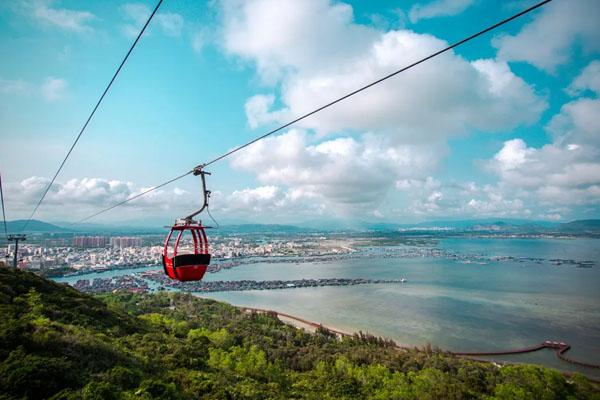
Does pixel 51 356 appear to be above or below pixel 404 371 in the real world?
above

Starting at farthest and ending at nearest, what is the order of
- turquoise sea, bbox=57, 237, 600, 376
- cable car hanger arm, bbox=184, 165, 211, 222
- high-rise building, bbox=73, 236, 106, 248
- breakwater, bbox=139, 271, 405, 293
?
high-rise building, bbox=73, 236, 106, 248 < breakwater, bbox=139, 271, 405, 293 < turquoise sea, bbox=57, 237, 600, 376 < cable car hanger arm, bbox=184, 165, 211, 222

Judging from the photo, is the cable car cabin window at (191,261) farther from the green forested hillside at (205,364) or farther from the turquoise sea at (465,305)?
the turquoise sea at (465,305)

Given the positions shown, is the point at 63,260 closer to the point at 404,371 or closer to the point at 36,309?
the point at 36,309

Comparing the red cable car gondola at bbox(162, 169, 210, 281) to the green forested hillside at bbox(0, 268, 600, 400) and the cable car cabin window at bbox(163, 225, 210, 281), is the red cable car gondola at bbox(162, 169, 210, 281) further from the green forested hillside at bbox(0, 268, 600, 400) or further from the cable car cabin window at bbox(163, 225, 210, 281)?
the green forested hillside at bbox(0, 268, 600, 400)

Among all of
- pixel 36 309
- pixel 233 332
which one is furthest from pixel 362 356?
pixel 36 309

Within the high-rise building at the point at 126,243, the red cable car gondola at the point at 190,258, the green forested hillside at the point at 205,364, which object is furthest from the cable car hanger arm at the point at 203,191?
the high-rise building at the point at 126,243

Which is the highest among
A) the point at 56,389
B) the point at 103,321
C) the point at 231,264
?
the point at 56,389

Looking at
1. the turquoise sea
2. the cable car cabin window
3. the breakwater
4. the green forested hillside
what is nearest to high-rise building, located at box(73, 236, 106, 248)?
the turquoise sea
